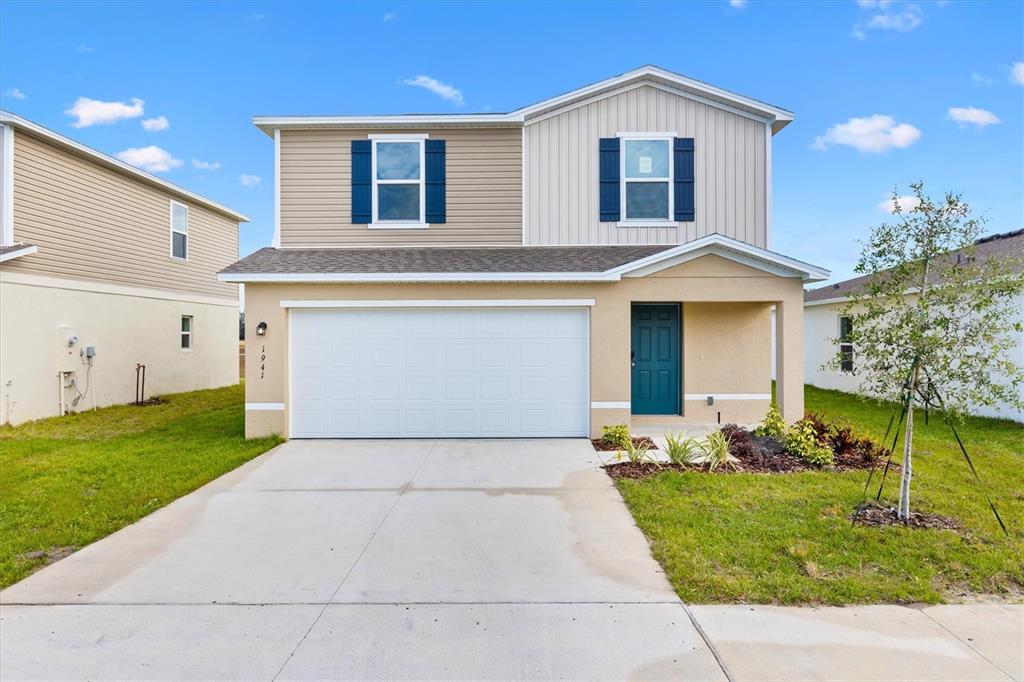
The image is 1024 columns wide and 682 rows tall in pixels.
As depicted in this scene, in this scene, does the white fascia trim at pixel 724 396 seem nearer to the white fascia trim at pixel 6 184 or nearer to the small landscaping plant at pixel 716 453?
the small landscaping plant at pixel 716 453

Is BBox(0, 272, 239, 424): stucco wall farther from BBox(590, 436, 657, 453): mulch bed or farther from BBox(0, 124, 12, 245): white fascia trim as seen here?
BBox(590, 436, 657, 453): mulch bed

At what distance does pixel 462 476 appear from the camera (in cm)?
696

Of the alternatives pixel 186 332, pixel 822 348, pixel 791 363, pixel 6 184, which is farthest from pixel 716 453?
pixel 186 332

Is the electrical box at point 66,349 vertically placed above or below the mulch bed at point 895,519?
above

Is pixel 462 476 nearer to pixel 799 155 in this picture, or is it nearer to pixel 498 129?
pixel 498 129

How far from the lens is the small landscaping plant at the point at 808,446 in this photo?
23.7ft

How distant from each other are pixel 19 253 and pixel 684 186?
43.0 ft

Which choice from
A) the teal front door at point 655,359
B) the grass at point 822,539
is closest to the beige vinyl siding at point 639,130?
the teal front door at point 655,359

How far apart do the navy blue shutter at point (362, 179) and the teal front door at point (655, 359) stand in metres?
5.70

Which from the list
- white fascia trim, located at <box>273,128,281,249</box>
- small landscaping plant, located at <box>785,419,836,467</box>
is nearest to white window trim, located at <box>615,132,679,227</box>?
small landscaping plant, located at <box>785,419,836,467</box>

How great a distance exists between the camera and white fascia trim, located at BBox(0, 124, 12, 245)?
10656mm

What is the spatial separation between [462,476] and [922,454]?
6982mm

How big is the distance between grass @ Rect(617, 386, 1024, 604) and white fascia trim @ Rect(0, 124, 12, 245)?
12.9m

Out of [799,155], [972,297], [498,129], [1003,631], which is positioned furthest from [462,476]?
[799,155]
